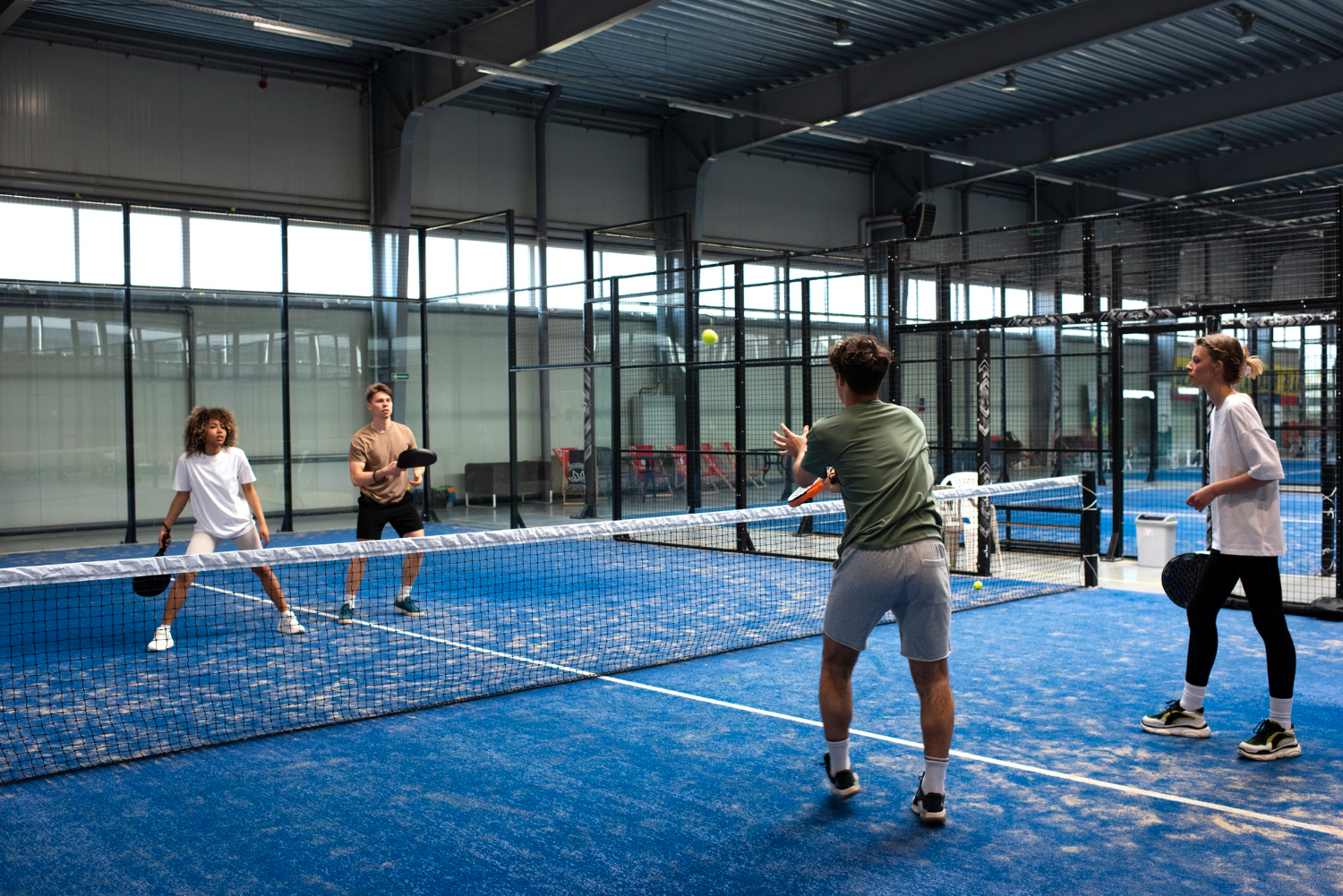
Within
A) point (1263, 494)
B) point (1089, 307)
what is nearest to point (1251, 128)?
point (1089, 307)

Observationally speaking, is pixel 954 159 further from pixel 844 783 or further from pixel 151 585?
pixel 844 783

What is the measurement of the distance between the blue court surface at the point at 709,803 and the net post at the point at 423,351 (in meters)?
9.90

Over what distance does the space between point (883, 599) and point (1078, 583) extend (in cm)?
614

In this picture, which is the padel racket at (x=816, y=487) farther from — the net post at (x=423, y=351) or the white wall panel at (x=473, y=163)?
the white wall panel at (x=473, y=163)

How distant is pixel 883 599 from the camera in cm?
395

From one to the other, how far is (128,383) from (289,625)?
24.5 feet

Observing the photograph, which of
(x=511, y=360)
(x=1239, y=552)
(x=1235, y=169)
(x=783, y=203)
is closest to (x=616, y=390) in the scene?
(x=511, y=360)

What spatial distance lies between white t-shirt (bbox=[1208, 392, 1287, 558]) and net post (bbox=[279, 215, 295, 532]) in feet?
39.2

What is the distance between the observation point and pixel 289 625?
24.8ft

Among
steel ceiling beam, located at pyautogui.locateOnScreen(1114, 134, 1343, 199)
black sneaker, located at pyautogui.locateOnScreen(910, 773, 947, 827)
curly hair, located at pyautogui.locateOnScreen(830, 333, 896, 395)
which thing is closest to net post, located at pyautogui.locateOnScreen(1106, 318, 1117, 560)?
curly hair, located at pyautogui.locateOnScreen(830, 333, 896, 395)

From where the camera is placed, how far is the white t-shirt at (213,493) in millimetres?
7316

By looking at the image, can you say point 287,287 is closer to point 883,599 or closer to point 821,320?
point 821,320

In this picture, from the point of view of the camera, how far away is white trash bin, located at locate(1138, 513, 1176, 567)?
9.97 m

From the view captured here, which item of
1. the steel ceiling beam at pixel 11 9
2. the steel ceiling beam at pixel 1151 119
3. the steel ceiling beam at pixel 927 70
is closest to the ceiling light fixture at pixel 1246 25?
the steel ceiling beam at pixel 927 70
